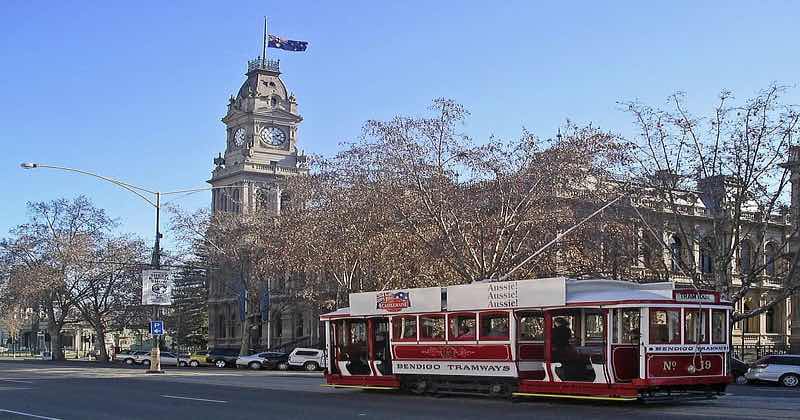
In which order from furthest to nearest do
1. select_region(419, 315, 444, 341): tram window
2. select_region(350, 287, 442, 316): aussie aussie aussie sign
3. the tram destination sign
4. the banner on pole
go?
the banner on pole, select_region(350, 287, 442, 316): aussie aussie aussie sign, select_region(419, 315, 444, 341): tram window, the tram destination sign

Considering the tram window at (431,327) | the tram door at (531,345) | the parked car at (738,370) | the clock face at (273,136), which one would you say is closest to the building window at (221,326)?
the clock face at (273,136)

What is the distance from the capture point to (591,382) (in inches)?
873

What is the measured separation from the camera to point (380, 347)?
1088 inches

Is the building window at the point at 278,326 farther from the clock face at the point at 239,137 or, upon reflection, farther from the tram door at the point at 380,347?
the tram door at the point at 380,347

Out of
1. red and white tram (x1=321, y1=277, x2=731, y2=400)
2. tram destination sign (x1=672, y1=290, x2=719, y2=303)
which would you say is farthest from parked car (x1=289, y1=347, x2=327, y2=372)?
tram destination sign (x1=672, y1=290, x2=719, y2=303)

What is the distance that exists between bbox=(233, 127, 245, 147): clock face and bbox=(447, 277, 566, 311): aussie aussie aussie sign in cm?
8243

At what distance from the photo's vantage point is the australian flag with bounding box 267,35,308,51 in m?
94.6

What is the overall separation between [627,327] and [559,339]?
5.66ft

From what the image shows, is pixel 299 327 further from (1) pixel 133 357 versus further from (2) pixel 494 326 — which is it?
(2) pixel 494 326

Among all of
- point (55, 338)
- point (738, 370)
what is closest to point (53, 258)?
point (55, 338)

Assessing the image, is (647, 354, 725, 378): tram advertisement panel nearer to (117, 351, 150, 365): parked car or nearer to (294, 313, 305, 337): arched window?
(117, 351, 150, 365): parked car

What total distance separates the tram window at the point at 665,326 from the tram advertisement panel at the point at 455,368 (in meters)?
3.52

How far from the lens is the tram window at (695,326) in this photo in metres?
22.3

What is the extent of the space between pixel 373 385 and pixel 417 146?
2064 centimetres
